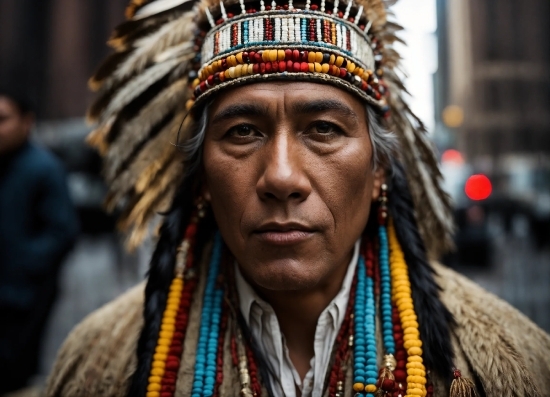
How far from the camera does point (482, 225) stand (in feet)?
28.9

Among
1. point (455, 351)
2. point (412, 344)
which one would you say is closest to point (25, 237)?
point (412, 344)

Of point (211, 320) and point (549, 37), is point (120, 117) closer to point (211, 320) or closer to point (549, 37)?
point (211, 320)

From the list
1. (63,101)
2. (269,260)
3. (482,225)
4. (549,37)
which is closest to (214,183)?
(269,260)

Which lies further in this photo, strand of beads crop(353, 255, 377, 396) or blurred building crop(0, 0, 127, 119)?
blurred building crop(0, 0, 127, 119)

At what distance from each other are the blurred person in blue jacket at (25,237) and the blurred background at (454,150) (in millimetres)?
485

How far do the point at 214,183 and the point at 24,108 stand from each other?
2666 millimetres

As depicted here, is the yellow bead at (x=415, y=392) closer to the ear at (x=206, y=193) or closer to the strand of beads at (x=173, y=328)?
the strand of beads at (x=173, y=328)

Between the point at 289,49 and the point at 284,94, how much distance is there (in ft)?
0.54

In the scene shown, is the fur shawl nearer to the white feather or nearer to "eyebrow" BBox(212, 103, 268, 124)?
"eyebrow" BBox(212, 103, 268, 124)

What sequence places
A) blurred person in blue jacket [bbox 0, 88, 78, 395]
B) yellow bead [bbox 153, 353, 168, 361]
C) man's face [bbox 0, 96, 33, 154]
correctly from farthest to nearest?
man's face [bbox 0, 96, 33, 154], blurred person in blue jacket [bbox 0, 88, 78, 395], yellow bead [bbox 153, 353, 168, 361]

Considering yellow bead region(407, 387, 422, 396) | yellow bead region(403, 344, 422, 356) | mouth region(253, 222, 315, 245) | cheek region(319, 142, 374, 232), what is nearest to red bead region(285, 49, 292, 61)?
cheek region(319, 142, 374, 232)

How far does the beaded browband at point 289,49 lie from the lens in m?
1.77

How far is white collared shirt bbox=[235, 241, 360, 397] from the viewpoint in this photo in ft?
5.95

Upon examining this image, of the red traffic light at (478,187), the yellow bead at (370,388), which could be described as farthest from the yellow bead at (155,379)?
the red traffic light at (478,187)
